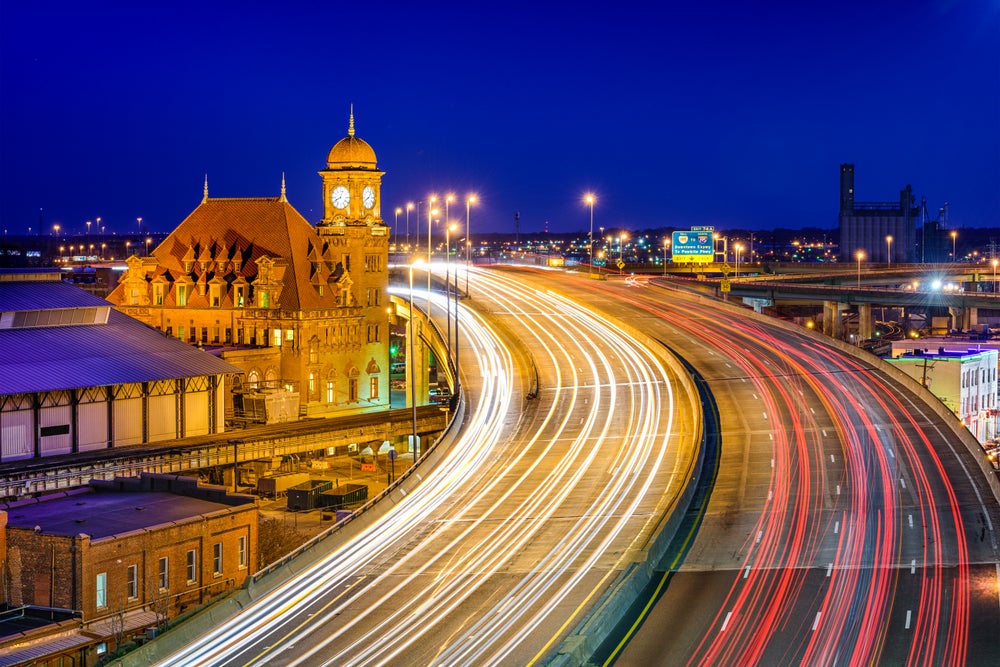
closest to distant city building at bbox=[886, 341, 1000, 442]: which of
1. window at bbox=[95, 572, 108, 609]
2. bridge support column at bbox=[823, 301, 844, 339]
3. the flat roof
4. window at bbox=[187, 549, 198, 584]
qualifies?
bridge support column at bbox=[823, 301, 844, 339]

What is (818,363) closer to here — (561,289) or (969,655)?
(561,289)

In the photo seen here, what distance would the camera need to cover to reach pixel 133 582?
47719mm

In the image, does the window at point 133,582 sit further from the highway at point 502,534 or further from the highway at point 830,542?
the highway at point 830,542

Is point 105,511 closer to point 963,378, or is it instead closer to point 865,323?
point 963,378

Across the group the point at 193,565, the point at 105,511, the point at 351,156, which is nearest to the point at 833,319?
the point at 351,156

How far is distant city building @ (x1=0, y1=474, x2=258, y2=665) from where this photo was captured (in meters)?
45.0

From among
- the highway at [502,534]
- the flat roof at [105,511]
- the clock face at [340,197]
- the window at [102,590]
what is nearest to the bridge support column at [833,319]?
the highway at [502,534]

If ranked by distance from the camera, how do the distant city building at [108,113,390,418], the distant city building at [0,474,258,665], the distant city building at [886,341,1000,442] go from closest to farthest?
the distant city building at [0,474,258,665]
the distant city building at [108,113,390,418]
the distant city building at [886,341,1000,442]

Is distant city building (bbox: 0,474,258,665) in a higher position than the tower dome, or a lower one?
lower

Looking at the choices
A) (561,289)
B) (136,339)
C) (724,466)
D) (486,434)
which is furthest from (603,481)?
(561,289)

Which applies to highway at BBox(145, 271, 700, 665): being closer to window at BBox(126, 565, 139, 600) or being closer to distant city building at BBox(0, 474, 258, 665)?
distant city building at BBox(0, 474, 258, 665)

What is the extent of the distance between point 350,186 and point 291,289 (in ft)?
37.5

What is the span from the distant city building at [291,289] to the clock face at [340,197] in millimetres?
96

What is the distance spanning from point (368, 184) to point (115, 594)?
2404 inches
